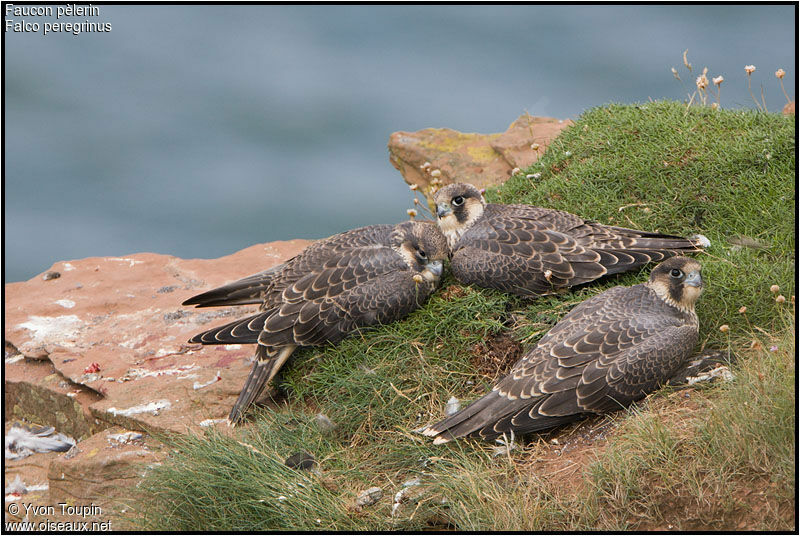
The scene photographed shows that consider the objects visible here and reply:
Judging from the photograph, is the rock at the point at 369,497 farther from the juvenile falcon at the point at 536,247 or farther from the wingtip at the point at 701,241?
the wingtip at the point at 701,241

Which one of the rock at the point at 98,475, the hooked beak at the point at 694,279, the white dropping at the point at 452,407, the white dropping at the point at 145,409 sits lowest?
the rock at the point at 98,475

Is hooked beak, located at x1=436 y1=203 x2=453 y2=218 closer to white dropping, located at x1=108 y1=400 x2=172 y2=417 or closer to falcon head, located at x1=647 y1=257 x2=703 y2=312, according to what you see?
falcon head, located at x1=647 y1=257 x2=703 y2=312

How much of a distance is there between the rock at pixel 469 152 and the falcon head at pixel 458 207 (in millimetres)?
2636

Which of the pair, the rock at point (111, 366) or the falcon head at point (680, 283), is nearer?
the falcon head at point (680, 283)

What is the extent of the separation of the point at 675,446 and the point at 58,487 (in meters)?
4.39

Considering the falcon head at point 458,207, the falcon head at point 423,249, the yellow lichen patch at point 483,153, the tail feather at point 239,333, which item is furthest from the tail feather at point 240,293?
the yellow lichen patch at point 483,153

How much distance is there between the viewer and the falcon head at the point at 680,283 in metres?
5.16

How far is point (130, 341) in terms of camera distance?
773cm

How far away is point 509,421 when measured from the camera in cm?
498

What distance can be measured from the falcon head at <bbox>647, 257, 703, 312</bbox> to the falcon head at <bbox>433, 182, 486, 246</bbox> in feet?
5.92

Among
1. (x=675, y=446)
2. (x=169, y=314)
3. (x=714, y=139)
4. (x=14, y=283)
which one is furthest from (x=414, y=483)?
(x=14, y=283)

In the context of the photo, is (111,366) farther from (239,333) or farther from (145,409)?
(239,333)

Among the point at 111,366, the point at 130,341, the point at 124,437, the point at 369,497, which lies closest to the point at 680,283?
the point at 369,497

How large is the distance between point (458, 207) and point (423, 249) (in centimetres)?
52
